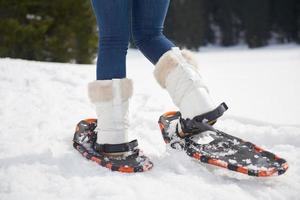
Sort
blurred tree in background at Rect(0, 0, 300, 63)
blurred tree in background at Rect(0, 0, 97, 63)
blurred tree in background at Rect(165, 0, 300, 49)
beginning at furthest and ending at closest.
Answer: blurred tree in background at Rect(165, 0, 300, 49) < blurred tree in background at Rect(0, 0, 300, 63) < blurred tree in background at Rect(0, 0, 97, 63)

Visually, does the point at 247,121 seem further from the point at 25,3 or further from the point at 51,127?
Answer: the point at 25,3

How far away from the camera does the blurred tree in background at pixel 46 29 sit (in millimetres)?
6664

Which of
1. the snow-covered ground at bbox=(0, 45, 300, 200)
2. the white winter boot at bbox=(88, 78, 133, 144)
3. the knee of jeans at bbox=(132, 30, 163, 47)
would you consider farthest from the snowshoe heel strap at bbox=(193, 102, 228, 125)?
the knee of jeans at bbox=(132, 30, 163, 47)

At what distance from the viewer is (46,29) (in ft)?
22.4

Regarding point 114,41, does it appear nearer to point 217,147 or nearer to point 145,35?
point 145,35

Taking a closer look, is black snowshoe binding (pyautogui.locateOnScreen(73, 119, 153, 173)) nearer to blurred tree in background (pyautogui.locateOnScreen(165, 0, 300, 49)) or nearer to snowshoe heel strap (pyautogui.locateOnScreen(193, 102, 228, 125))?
snowshoe heel strap (pyautogui.locateOnScreen(193, 102, 228, 125))

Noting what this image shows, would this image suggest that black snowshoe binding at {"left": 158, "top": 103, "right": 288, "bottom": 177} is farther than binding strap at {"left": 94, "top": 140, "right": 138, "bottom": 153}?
No

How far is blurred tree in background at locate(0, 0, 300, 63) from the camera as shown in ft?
23.1

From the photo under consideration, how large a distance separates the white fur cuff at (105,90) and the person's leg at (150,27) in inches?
6.5

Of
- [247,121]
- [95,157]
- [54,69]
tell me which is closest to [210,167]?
[95,157]

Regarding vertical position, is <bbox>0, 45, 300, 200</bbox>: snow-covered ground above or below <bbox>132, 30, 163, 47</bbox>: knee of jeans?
below

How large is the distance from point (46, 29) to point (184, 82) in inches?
236

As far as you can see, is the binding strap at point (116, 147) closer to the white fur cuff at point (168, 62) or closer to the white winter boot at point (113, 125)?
the white winter boot at point (113, 125)

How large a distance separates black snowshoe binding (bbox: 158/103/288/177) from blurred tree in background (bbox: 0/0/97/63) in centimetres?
592
